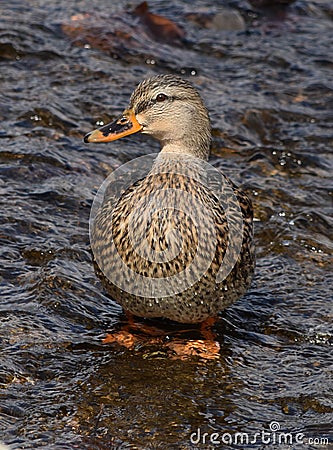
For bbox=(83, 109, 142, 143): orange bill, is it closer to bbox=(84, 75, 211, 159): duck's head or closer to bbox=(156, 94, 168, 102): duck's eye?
bbox=(84, 75, 211, 159): duck's head

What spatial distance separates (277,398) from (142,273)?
101 centimetres

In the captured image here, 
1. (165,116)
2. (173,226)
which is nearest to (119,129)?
(165,116)

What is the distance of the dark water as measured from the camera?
4906mm

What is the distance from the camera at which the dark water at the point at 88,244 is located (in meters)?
4.91

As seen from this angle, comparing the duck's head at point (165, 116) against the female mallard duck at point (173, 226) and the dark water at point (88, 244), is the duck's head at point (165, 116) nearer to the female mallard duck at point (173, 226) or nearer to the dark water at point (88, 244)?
the female mallard duck at point (173, 226)

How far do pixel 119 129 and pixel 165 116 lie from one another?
0.30 metres

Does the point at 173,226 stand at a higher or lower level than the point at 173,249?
higher

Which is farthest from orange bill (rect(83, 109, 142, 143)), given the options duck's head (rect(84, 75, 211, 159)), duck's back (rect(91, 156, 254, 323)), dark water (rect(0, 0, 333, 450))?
dark water (rect(0, 0, 333, 450))

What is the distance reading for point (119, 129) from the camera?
5.75 m

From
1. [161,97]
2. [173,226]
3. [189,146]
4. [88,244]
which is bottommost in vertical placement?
[173,226]

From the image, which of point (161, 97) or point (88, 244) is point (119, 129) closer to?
point (161, 97)

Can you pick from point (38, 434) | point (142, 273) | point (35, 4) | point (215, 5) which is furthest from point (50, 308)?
point (215, 5)

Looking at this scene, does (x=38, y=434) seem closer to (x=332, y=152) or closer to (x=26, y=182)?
(x=26, y=182)

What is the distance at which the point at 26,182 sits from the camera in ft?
23.1
